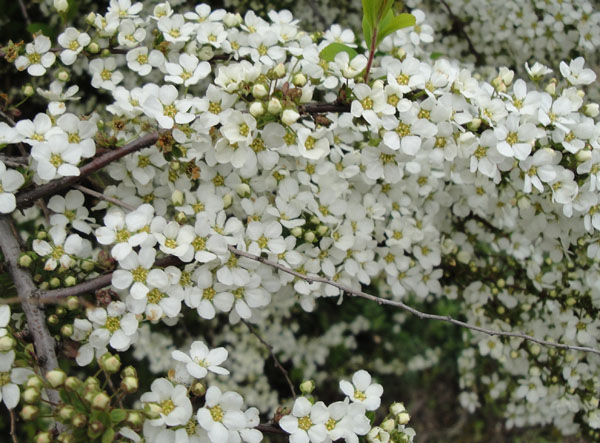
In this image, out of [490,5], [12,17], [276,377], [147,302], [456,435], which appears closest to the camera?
[147,302]

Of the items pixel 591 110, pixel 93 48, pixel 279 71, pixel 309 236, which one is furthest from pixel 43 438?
pixel 591 110

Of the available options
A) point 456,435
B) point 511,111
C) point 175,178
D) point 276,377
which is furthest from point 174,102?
point 456,435

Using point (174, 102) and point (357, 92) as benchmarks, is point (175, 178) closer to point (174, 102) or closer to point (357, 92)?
point (174, 102)

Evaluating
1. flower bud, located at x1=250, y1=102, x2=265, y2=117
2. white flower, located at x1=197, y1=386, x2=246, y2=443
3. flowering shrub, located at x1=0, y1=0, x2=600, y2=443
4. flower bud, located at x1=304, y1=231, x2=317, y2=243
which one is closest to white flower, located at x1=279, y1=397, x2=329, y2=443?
flowering shrub, located at x1=0, y1=0, x2=600, y2=443

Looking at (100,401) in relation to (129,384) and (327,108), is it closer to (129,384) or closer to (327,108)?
(129,384)

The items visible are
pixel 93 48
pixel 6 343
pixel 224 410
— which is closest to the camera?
pixel 6 343

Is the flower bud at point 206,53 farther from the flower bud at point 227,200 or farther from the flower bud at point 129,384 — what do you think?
the flower bud at point 129,384
